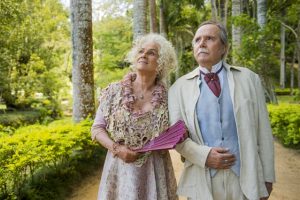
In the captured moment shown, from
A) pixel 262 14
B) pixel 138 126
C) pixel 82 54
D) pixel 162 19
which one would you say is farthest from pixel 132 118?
pixel 162 19

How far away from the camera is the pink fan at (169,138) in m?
2.39

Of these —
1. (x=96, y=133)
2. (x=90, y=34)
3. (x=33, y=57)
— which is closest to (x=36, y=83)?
(x=33, y=57)

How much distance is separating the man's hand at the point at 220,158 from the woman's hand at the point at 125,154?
571 mm

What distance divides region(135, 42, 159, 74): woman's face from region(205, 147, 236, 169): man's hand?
83cm

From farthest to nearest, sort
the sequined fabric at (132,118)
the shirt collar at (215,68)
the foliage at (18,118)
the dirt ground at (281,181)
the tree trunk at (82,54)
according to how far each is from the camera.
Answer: the foliage at (18,118), the tree trunk at (82,54), the dirt ground at (281,181), the sequined fabric at (132,118), the shirt collar at (215,68)

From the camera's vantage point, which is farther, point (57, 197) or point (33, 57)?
point (33, 57)

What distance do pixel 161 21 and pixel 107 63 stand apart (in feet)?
15.0

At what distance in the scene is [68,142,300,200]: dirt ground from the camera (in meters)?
5.75

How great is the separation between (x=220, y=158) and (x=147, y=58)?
97 centimetres

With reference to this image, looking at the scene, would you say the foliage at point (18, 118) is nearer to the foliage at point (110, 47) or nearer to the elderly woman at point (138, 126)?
the foliage at point (110, 47)

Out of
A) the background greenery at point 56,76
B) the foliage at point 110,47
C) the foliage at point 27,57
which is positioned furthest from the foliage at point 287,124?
the foliage at point 110,47

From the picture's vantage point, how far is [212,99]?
7.98ft

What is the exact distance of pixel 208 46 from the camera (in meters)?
Answer: 2.51

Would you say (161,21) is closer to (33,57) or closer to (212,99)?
(33,57)
